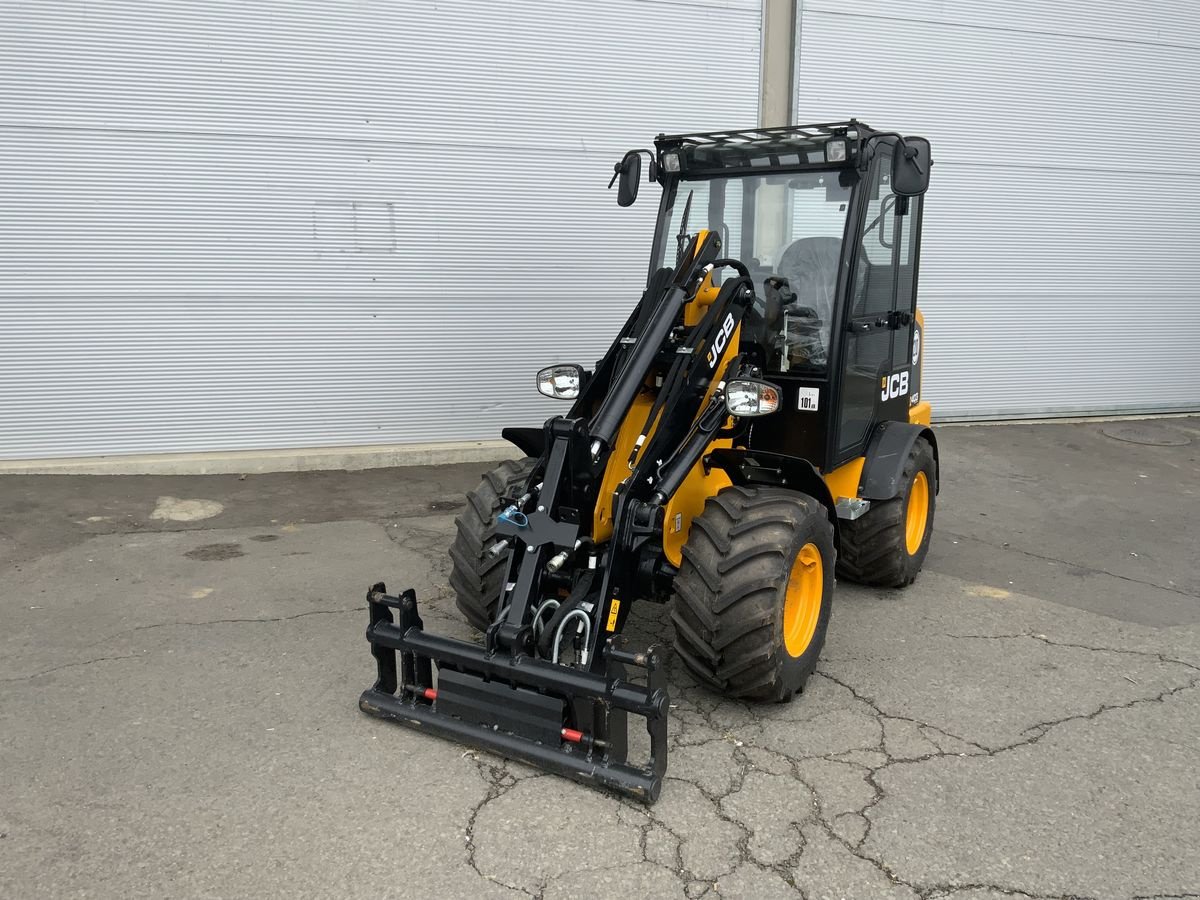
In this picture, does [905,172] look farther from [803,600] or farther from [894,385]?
[803,600]

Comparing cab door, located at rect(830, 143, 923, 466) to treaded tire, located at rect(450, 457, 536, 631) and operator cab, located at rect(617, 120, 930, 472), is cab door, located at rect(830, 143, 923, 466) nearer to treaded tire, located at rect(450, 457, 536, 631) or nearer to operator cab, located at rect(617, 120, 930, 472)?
operator cab, located at rect(617, 120, 930, 472)

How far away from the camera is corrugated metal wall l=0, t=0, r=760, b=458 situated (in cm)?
786

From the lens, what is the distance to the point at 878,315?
17.5ft

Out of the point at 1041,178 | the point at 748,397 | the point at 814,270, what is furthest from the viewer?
the point at 1041,178

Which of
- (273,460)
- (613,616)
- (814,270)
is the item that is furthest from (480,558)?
(273,460)

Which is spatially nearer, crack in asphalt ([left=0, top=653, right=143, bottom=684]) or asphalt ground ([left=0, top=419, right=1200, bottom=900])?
asphalt ground ([left=0, top=419, right=1200, bottom=900])

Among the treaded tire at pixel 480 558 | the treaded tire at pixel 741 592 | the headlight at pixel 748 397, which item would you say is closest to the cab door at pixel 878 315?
the headlight at pixel 748 397

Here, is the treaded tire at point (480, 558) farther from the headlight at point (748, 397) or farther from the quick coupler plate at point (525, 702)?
the headlight at point (748, 397)

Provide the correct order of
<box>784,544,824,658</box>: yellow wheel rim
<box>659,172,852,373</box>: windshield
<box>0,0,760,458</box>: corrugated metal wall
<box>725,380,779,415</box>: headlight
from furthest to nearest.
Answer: <box>0,0,760,458</box>: corrugated metal wall → <box>659,172,852,373</box>: windshield → <box>784,544,824,658</box>: yellow wheel rim → <box>725,380,779,415</box>: headlight

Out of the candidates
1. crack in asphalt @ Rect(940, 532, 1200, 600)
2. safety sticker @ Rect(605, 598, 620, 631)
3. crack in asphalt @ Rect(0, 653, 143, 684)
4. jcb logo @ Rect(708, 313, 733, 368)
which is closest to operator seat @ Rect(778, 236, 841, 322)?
jcb logo @ Rect(708, 313, 733, 368)

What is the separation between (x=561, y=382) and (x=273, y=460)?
4.73 m

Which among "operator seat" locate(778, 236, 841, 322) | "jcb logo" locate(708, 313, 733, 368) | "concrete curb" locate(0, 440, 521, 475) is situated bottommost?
"concrete curb" locate(0, 440, 521, 475)

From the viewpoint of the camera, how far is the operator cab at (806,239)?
4840mm

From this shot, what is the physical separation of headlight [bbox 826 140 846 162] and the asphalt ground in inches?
97.7
